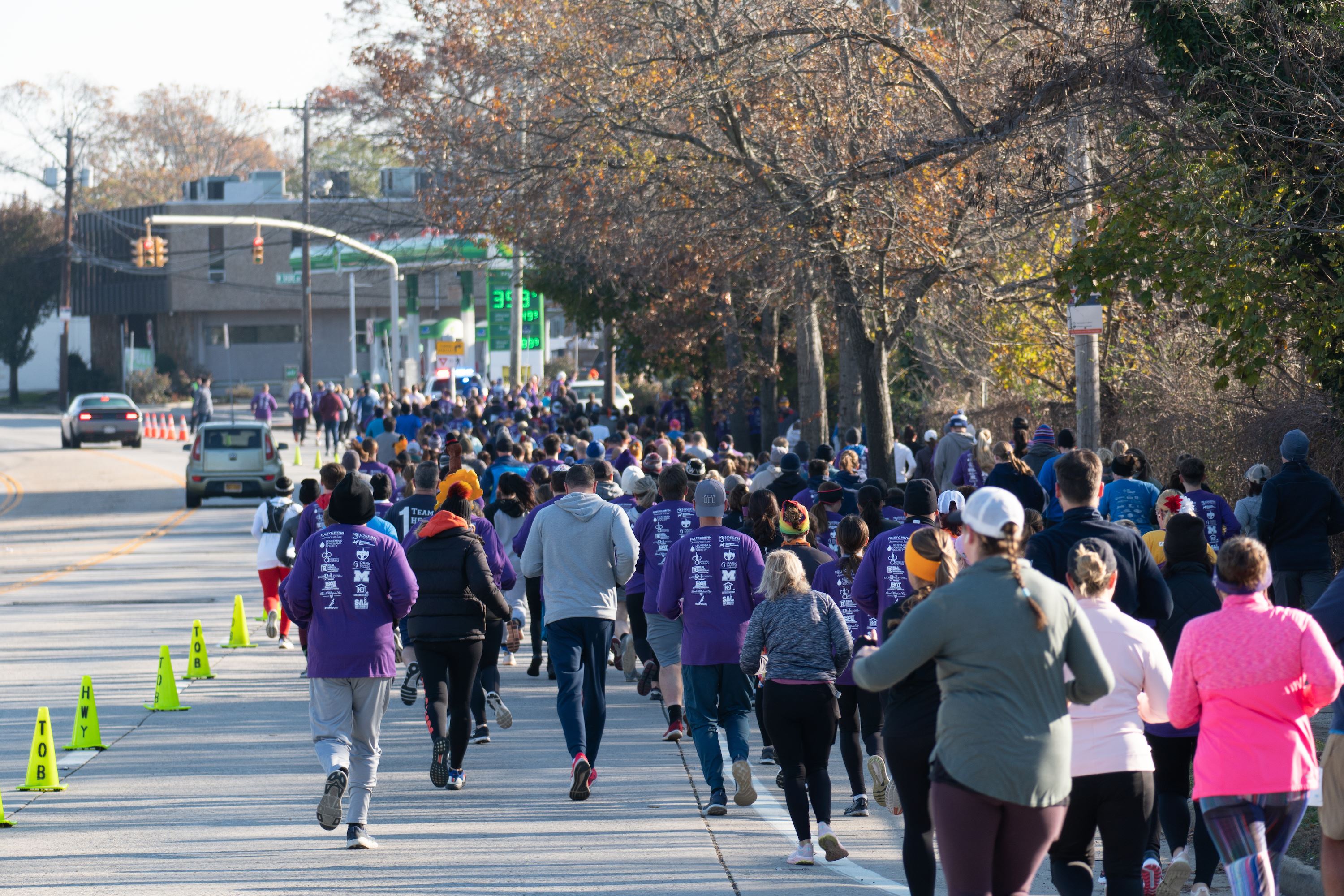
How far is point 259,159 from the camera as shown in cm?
9738

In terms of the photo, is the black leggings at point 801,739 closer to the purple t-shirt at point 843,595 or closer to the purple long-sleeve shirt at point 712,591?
the purple long-sleeve shirt at point 712,591

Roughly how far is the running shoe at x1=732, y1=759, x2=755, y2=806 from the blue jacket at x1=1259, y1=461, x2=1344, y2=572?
185 inches

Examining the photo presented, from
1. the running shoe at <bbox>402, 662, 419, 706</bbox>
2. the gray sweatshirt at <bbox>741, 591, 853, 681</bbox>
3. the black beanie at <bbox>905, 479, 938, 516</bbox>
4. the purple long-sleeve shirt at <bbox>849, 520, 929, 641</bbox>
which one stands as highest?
the black beanie at <bbox>905, 479, 938, 516</bbox>

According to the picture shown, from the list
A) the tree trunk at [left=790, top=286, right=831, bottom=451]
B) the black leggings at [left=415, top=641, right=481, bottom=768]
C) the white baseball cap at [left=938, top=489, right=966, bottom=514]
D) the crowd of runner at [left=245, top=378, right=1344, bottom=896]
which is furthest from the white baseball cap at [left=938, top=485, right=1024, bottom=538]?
the tree trunk at [left=790, top=286, right=831, bottom=451]

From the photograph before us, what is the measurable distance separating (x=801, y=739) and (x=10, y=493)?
100 feet

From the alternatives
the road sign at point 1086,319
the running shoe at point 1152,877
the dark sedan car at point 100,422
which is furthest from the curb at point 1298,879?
the dark sedan car at point 100,422

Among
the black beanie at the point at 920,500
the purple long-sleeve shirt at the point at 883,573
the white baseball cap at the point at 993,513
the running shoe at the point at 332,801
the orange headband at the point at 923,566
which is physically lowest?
the running shoe at the point at 332,801

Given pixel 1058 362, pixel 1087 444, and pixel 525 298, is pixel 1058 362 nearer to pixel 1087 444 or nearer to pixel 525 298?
pixel 1087 444

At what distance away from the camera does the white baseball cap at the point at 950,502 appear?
31.6ft

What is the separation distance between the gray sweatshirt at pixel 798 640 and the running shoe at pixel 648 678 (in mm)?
4277

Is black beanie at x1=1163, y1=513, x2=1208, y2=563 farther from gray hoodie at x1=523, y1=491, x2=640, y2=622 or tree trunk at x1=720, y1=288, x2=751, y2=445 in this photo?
tree trunk at x1=720, y1=288, x2=751, y2=445

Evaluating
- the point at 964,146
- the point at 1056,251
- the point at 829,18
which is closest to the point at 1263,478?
the point at 964,146

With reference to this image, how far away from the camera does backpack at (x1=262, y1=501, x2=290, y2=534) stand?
557 inches

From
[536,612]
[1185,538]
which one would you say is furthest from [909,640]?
[536,612]
